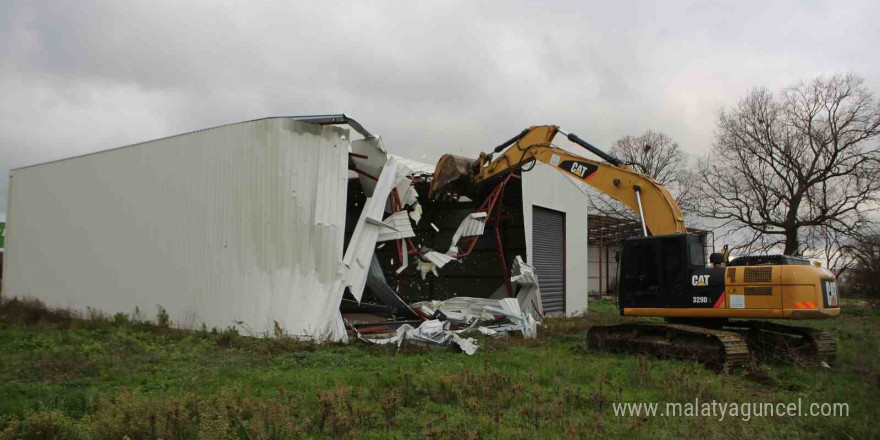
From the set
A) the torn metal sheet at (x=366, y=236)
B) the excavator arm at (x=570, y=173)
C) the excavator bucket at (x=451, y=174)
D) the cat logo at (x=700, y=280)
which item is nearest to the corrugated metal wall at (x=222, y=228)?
the torn metal sheet at (x=366, y=236)

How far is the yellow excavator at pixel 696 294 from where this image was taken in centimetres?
901

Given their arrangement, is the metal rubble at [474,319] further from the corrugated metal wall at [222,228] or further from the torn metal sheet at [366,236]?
the corrugated metal wall at [222,228]

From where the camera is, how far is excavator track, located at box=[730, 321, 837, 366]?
938 centimetres

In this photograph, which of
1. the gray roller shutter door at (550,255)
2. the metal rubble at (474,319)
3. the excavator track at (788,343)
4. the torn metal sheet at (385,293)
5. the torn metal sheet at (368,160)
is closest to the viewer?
the excavator track at (788,343)

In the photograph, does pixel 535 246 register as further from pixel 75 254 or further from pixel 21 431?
pixel 21 431

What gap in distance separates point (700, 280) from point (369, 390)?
18.4 feet

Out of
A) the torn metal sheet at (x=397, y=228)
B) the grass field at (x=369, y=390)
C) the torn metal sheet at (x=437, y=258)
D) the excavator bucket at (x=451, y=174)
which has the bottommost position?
the grass field at (x=369, y=390)

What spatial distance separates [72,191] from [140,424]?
42.1 feet

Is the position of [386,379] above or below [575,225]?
below

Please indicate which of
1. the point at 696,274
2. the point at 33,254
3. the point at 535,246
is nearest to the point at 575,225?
the point at 535,246

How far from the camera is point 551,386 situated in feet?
25.2

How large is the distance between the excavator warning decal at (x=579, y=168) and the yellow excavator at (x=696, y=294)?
2cm

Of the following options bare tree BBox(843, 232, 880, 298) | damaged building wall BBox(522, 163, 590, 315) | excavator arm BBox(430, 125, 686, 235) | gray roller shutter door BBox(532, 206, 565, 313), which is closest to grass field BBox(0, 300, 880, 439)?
excavator arm BBox(430, 125, 686, 235)

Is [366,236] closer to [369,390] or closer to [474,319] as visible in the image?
[474,319]
